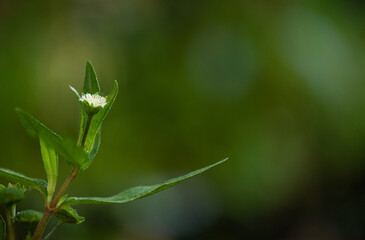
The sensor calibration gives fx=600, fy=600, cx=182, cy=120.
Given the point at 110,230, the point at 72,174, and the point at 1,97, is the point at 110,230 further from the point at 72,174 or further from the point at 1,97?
the point at 72,174

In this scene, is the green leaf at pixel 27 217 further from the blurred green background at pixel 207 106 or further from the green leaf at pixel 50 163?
the blurred green background at pixel 207 106

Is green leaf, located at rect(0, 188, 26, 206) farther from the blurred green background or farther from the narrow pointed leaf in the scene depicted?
the blurred green background

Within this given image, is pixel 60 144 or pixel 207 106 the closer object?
pixel 60 144

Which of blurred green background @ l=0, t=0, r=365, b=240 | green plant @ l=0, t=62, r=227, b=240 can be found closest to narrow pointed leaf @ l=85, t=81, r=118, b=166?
green plant @ l=0, t=62, r=227, b=240

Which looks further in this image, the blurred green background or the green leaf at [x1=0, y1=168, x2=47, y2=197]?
the blurred green background

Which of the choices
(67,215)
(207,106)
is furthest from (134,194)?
(207,106)

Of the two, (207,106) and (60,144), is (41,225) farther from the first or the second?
(207,106)
